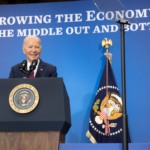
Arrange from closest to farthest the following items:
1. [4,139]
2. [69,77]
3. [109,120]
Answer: [4,139], [109,120], [69,77]

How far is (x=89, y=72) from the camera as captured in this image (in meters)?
4.65

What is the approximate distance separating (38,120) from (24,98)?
0.16 metres

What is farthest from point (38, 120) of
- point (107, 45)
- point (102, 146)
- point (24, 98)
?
point (107, 45)

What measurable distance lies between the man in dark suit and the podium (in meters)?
0.35

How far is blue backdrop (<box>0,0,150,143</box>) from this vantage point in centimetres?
450

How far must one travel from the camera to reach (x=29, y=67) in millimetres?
2717

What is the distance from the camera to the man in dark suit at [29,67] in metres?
2.77

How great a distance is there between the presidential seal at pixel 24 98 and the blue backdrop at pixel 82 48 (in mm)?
2202

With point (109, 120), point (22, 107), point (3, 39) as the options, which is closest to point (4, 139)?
point (22, 107)

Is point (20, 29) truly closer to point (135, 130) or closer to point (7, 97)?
point (135, 130)

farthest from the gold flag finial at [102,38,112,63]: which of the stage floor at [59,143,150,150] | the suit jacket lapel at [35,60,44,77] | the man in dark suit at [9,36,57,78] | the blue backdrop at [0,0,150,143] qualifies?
the stage floor at [59,143,150,150]

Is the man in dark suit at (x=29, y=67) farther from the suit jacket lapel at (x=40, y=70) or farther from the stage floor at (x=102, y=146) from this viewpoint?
the stage floor at (x=102, y=146)

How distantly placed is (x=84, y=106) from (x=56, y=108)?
224cm

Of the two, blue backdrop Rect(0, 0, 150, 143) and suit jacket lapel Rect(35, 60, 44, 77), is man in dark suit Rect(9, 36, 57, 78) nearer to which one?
suit jacket lapel Rect(35, 60, 44, 77)
